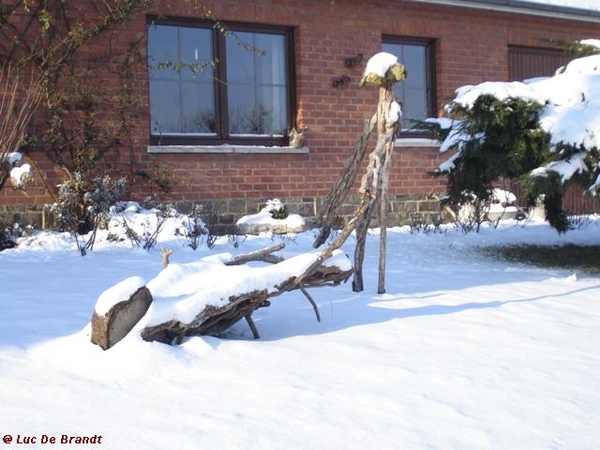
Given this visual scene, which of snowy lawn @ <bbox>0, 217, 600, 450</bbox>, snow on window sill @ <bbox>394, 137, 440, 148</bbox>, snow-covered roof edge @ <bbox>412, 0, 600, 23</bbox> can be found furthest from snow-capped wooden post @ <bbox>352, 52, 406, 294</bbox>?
snow-covered roof edge @ <bbox>412, 0, 600, 23</bbox>

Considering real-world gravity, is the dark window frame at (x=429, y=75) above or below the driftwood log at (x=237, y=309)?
above

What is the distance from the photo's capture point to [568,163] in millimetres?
5266

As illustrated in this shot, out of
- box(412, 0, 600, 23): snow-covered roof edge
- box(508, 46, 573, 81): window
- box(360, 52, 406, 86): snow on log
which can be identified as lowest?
box(360, 52, 406, 86): snow on log

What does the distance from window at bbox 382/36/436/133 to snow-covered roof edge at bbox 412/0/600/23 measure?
72 cm

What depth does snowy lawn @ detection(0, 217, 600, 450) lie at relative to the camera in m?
2.15

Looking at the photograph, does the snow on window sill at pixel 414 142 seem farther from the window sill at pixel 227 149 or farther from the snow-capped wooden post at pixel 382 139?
the snow-capped wooden post at pixel 382 139

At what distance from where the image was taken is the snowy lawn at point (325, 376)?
2.15 meters

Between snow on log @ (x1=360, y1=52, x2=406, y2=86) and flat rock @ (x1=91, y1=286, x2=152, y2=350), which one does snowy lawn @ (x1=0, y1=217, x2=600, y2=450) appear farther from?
snow on log @ (x1=360, y1=52, x2=406, y2=86)

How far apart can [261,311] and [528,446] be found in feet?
6.64

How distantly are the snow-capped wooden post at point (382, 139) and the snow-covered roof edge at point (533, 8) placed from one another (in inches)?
220

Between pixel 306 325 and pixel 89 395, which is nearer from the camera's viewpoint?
pixel 89 395

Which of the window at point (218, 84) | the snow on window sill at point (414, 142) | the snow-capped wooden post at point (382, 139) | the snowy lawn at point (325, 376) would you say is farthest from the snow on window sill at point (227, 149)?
the snow-capped wooden post at point (382, 139)

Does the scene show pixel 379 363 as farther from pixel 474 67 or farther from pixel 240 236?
pixel 474 67

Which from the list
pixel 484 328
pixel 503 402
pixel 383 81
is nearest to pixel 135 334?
pixel 503 402
